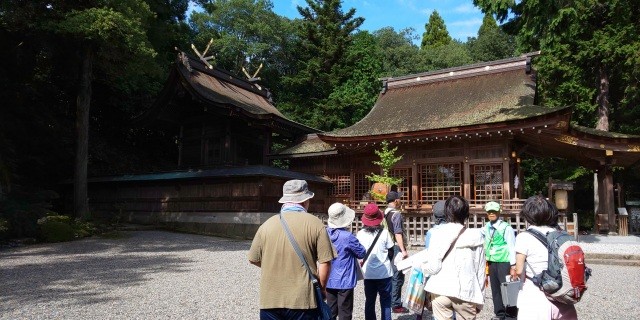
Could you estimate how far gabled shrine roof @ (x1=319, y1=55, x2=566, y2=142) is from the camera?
15406mm

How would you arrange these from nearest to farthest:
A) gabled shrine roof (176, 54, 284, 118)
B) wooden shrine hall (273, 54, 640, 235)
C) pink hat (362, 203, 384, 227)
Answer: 1. pink hat (362, 203, 384, 227)
2. wooden shrine hall (273, 54, 640, 235)
3. gabled shrine roof (176, 54, 284, 118)

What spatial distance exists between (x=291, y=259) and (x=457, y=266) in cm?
141

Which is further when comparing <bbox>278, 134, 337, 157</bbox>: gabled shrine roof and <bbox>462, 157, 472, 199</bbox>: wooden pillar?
<bbox>278, 134, 337, 157</bbox>: gabled shrine roof

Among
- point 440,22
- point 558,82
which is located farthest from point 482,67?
point 440,22

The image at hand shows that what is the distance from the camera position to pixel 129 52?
47.0ft

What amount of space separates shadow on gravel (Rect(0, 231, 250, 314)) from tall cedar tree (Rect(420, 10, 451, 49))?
137 ft

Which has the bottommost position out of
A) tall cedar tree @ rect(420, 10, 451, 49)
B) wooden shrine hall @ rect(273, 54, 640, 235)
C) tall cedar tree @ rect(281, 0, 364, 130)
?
wooden shrine hall @ rect(273, 54, 640, 235)

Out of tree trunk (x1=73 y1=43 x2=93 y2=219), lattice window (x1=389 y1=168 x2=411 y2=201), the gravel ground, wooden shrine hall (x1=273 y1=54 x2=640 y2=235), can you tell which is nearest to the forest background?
tree trunk (x1=73 y1=43 x2=93 y2=219)

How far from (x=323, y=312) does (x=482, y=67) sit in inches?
726

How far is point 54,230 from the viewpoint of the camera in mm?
12570

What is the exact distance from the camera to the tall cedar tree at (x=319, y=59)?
31.2 m

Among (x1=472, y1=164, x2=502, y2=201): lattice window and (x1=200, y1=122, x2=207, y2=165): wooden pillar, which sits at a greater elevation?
(x1=200, y1=122, x2=207, y2=165): wooden pillar

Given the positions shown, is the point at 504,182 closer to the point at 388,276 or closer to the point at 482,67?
the point at 482,67

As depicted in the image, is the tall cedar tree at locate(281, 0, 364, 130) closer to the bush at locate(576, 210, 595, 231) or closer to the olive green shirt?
the bush at locate(576, 210, 595, 231)
